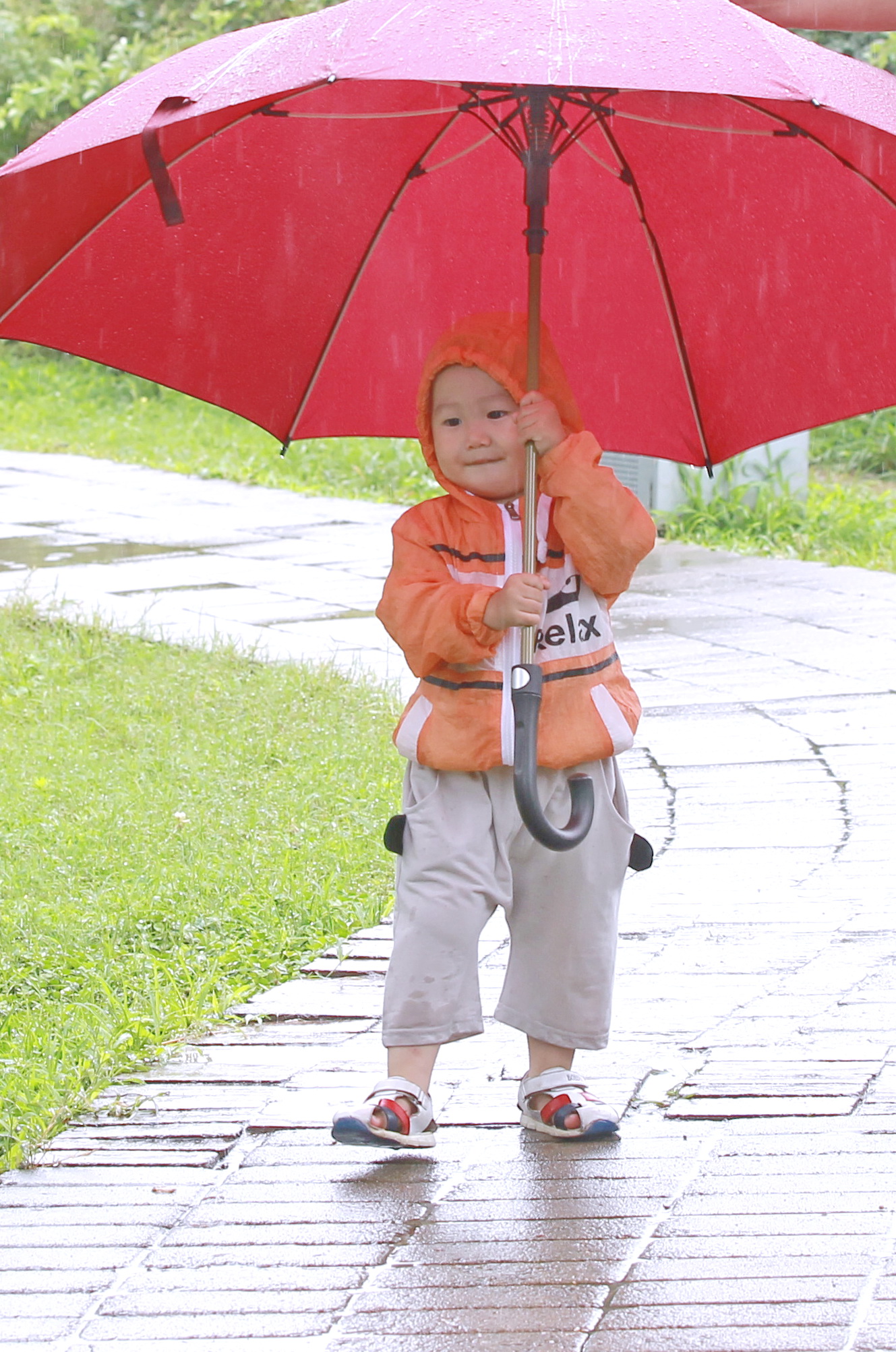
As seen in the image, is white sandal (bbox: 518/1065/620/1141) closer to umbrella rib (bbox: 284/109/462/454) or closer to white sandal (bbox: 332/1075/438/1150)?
white sandal (bbox: 332/1075/438/1150)

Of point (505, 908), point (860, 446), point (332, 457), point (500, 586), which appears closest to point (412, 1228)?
point (505, 908)

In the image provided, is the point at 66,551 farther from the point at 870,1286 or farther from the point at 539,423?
the point at 870,1286

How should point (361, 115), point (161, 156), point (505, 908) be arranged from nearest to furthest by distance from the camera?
point (161, 156), point (505, 908), point (361, 115)

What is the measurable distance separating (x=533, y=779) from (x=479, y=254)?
1.16 meters

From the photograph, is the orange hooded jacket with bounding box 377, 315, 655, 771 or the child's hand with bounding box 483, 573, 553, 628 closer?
the child's hand with bounding box 483, 573, 553, 628

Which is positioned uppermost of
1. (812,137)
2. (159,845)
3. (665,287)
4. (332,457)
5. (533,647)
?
(812,137)

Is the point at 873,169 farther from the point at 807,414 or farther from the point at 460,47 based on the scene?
the point at 460,47

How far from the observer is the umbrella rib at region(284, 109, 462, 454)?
3.44 meters

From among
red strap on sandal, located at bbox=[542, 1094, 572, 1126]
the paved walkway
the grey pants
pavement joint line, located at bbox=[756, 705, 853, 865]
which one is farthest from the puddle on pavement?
red strap on sandal, located at bbox=[542, 1094, 572, 1126]

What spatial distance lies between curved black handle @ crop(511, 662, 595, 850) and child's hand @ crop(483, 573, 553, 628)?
94 millimetres

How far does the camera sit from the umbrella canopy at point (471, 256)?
3221 mm

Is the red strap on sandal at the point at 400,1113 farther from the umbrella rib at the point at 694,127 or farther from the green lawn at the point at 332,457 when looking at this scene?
the green lawn at the point at 332,457

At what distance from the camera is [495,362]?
309cm

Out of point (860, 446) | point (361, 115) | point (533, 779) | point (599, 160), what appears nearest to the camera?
point (533, 779)
